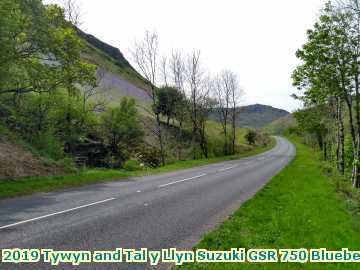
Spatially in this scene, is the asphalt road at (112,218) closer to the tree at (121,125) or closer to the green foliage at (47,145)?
the green foliage at (47,145)

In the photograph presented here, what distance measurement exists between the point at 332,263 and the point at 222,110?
1892 inches

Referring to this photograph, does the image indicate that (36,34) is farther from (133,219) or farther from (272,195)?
(272,195)

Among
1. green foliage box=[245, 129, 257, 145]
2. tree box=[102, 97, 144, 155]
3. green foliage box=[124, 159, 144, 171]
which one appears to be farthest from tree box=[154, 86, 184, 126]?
green foliage box=[245, 129, 257, 145]

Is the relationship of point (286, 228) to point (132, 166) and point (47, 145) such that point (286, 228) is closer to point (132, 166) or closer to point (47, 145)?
point (47, 145)

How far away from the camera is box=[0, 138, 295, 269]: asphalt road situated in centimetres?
604

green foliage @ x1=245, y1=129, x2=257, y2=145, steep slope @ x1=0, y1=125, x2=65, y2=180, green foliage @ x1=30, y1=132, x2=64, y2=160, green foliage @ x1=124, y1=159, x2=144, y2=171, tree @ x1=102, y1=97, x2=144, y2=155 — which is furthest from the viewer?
green foliage @ x1=245, y1=129, x2=257, y2=145

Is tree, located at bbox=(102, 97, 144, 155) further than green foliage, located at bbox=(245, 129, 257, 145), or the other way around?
green foliage, located at bbox=(245, 129, 257, 145)

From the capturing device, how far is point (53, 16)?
1706 centimetres

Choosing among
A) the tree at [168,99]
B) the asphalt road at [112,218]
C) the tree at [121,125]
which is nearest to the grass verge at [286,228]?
the asphalt road at [112,218]

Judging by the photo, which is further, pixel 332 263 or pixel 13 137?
pixel 13 137

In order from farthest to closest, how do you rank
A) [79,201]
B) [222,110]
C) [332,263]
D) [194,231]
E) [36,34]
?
[222,110] < [36,34] < [79,201] < [194,231] < [332,263]

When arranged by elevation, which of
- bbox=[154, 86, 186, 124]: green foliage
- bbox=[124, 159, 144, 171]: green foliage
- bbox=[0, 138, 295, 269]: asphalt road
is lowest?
bbox=[124, 159, 144, 171]: green foliage

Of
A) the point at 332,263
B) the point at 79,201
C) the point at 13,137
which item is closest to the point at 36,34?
the point at 13,137

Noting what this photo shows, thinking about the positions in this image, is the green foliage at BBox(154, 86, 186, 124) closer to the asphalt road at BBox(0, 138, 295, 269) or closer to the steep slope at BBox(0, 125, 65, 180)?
the steep slope at BBox(0, 125, 65, 180)
